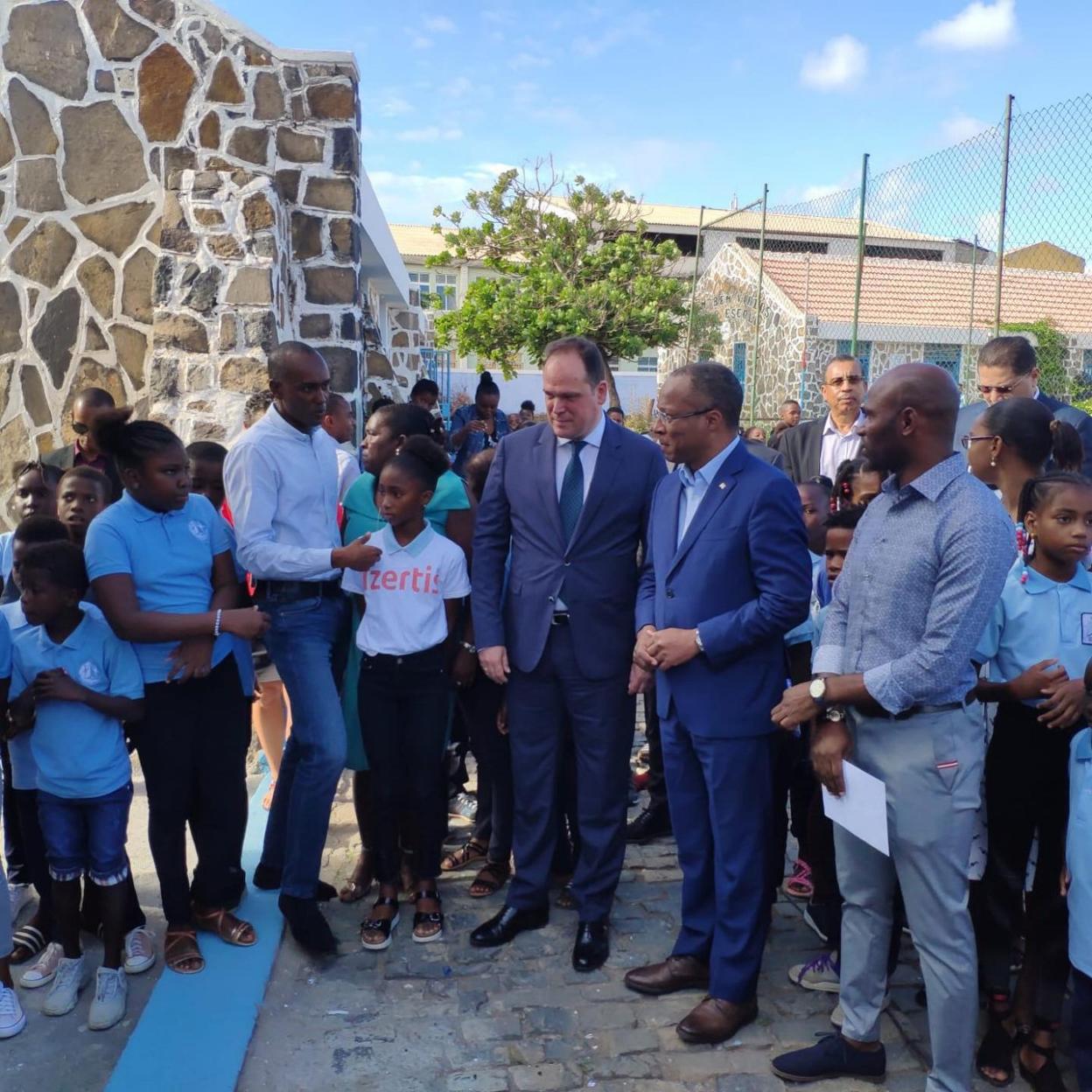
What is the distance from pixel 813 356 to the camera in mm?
16516

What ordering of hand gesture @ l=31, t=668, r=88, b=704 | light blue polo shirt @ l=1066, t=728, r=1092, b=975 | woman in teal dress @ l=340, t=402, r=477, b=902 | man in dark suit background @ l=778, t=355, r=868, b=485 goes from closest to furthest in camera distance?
light blue polo shirt @ l=1066, t=728, r=1092, b=975 < hand gesture @ l=31, t=668, r=88, b=704 < woman in teal dress @ l=340, t=402, r=477, b=902 < man in dark suit background @ l=778, t=355, r=868, b=485

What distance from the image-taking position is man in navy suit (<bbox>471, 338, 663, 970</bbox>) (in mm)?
3594

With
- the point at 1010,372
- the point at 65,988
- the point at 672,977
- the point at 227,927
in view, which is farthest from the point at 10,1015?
the point at 1010,372

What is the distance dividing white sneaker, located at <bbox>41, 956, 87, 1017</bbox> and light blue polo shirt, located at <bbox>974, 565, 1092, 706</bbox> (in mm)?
3137

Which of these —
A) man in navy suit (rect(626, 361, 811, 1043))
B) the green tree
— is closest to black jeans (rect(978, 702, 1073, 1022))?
man in navy suit (rect(626, 361, 811, 1043))

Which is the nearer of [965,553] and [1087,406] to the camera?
[965,553]

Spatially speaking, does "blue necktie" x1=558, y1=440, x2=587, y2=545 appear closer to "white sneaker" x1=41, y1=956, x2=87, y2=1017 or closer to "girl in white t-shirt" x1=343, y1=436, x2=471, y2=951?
"girl in white t-shirt" x1=343, y1=436, x2=471, y2=951

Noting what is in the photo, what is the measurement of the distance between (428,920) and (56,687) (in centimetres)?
160

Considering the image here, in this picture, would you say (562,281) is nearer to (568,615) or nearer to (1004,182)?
(1004,182)

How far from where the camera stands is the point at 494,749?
4168mm

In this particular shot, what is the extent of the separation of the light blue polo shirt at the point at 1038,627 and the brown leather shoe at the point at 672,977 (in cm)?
141

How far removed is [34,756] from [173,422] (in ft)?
12.9

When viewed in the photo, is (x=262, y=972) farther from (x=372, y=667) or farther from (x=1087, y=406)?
(x=1087, y=406)

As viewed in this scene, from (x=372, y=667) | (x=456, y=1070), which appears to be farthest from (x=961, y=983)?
(x=372, y=667)
